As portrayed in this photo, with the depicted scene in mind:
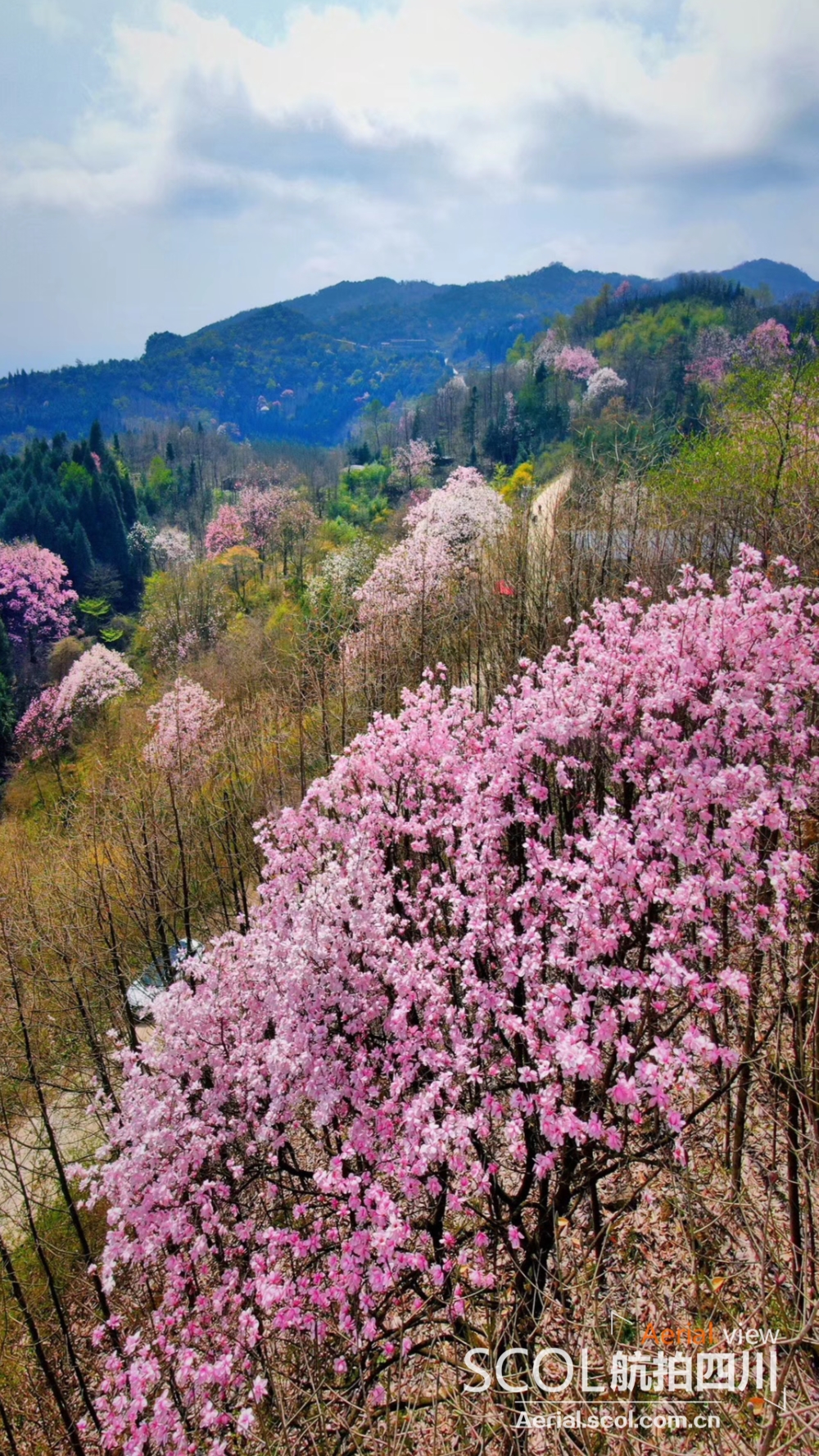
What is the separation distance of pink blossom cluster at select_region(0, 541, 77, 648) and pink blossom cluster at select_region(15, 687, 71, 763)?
15.0 meters

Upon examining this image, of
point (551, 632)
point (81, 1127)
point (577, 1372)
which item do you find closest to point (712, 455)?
point (551, 632)

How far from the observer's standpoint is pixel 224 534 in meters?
67.8

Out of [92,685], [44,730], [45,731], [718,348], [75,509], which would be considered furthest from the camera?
[718,348]

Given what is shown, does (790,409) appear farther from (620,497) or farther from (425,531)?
(425,531)

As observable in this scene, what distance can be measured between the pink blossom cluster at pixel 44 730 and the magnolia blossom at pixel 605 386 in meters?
60.5

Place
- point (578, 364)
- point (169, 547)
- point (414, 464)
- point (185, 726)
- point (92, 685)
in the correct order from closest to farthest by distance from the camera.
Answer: point (185, 726), point (92, 685), point (169, 547), point (414, 464), point (578, 364)

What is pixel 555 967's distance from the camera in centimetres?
665

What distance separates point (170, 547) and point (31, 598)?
19.2 meters

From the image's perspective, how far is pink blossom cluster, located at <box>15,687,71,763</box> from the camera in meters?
39.9

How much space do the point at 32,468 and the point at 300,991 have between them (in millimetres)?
82098

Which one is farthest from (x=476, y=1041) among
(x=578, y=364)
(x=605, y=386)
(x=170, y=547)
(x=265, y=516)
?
(x=578, y=364)

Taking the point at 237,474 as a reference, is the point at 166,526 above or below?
below

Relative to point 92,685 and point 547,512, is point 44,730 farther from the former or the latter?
point 547,512

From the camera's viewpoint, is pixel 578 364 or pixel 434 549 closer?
pixel 434 549
